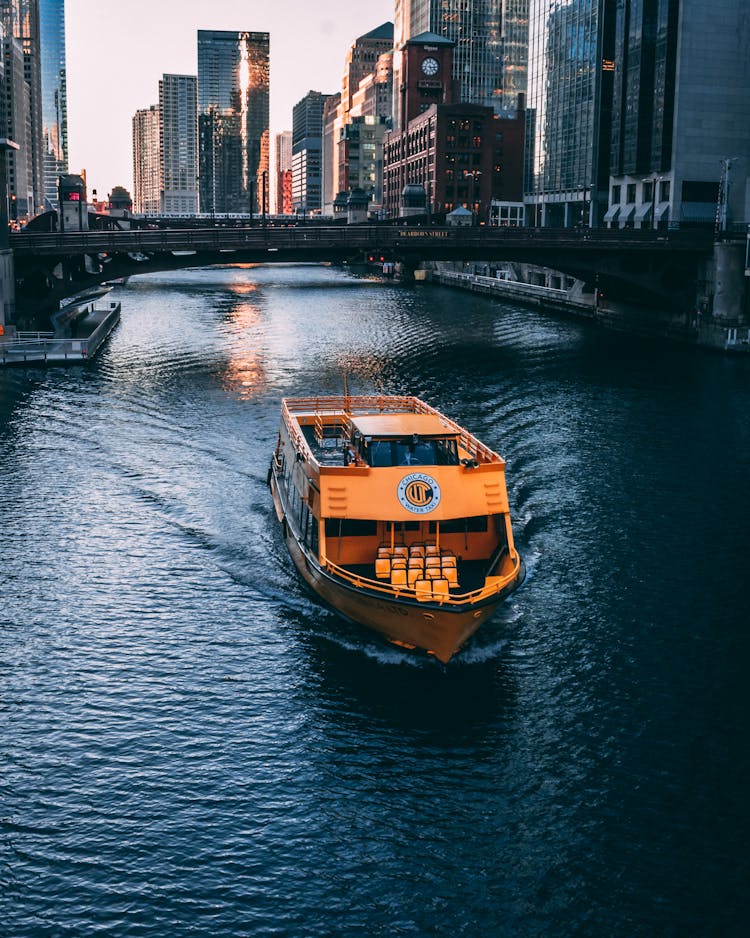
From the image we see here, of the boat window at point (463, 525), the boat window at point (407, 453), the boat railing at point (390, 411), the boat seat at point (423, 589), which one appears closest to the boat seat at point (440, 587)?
the boat seat at point (423, 589)

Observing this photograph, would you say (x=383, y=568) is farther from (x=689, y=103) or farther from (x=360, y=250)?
(x=689, y=103)

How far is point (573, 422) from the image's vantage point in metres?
62.8

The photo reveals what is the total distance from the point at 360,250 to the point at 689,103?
224 ft

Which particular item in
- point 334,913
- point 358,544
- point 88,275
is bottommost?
point 334,913

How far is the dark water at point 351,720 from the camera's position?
2078 centimetres

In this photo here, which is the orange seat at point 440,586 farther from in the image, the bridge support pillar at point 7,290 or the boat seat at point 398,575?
the bridge support pillar at point 7,290

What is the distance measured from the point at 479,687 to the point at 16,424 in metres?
38.9

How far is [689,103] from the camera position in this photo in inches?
5522

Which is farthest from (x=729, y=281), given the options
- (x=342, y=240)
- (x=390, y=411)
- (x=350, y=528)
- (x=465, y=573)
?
(x=350, y=528)

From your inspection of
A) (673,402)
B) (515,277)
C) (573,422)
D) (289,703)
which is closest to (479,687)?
(289,703)

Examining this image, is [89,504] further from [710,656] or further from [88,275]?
[88,275]

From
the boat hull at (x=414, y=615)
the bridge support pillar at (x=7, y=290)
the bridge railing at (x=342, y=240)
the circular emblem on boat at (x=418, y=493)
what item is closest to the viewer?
the boat hull at (x=414, y=615)

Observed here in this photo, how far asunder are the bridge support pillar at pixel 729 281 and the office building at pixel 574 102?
258 feet

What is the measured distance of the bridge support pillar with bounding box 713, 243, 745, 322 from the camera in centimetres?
9512
